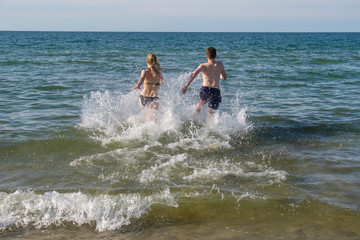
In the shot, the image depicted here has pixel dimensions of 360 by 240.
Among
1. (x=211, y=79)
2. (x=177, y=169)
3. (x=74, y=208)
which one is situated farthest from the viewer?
(x=211, y=79)

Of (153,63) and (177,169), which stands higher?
(153,63)

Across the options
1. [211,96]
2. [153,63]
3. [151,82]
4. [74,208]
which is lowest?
[74,208]

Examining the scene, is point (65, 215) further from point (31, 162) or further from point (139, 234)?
point (31, 162)

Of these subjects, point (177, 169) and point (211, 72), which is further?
point (211, 72)

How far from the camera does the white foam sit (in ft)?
13.7

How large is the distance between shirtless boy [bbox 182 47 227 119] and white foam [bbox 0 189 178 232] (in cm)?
357

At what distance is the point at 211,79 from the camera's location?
7.93m

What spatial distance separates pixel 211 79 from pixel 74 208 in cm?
451

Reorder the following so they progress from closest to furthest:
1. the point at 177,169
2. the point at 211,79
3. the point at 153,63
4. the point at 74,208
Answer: the point at 74,208, the point at 177,169, the point at 153,63, the point at 211,79

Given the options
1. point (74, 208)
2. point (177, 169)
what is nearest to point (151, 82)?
point (177, 169)

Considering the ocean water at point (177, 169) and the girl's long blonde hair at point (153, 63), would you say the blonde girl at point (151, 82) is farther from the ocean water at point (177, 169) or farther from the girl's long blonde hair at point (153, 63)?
the ocean water at point (177, 169)

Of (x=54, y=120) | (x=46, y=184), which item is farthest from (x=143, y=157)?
(x=54, y=120)

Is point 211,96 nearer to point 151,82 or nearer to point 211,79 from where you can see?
point 211,79

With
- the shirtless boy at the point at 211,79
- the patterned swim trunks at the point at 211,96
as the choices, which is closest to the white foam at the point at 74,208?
the shirtless boy at the point at 211,79
